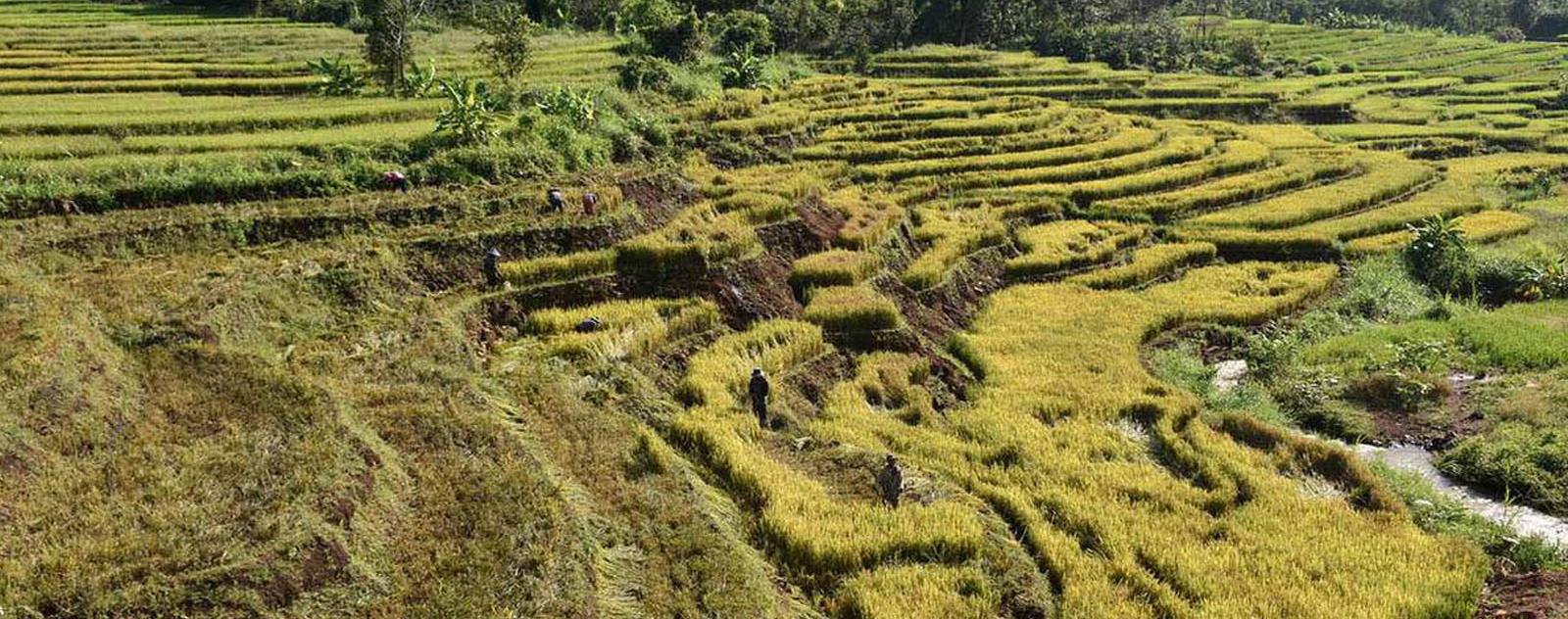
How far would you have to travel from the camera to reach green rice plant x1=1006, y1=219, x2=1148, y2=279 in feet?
72.2

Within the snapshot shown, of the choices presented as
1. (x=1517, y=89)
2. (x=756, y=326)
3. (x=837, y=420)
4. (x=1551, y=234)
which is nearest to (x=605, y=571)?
(x=837, y=420)

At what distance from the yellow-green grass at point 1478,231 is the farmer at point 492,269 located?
20.9 metres

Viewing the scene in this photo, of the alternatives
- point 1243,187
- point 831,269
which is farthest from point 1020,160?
point 831,269

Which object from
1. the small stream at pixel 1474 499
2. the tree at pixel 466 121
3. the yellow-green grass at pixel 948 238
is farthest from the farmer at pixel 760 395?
the tree at pixel 466 121

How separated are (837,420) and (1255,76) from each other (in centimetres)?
5074

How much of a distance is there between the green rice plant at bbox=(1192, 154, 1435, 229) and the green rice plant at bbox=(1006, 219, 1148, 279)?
9.70 ft

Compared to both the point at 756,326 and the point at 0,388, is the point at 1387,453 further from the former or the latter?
the point at 0,388

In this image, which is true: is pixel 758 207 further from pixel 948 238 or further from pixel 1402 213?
pixel 1402 213

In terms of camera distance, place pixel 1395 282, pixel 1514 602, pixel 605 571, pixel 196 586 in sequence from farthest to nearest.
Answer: pixel 1395 282, pixel 1514 602, pixel 605 571, pixel 196 586

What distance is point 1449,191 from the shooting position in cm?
3039

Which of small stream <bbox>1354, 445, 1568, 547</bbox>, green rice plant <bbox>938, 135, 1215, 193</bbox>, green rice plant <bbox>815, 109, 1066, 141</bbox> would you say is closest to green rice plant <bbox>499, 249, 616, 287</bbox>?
small stream <bbox>1354, 445, 1568, 547</bbox>

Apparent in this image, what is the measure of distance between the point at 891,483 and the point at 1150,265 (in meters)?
14.4

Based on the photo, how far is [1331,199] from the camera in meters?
28.0

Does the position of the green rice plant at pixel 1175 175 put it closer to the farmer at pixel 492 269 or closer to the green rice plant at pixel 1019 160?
the green rice plant at pixel 1019 160
